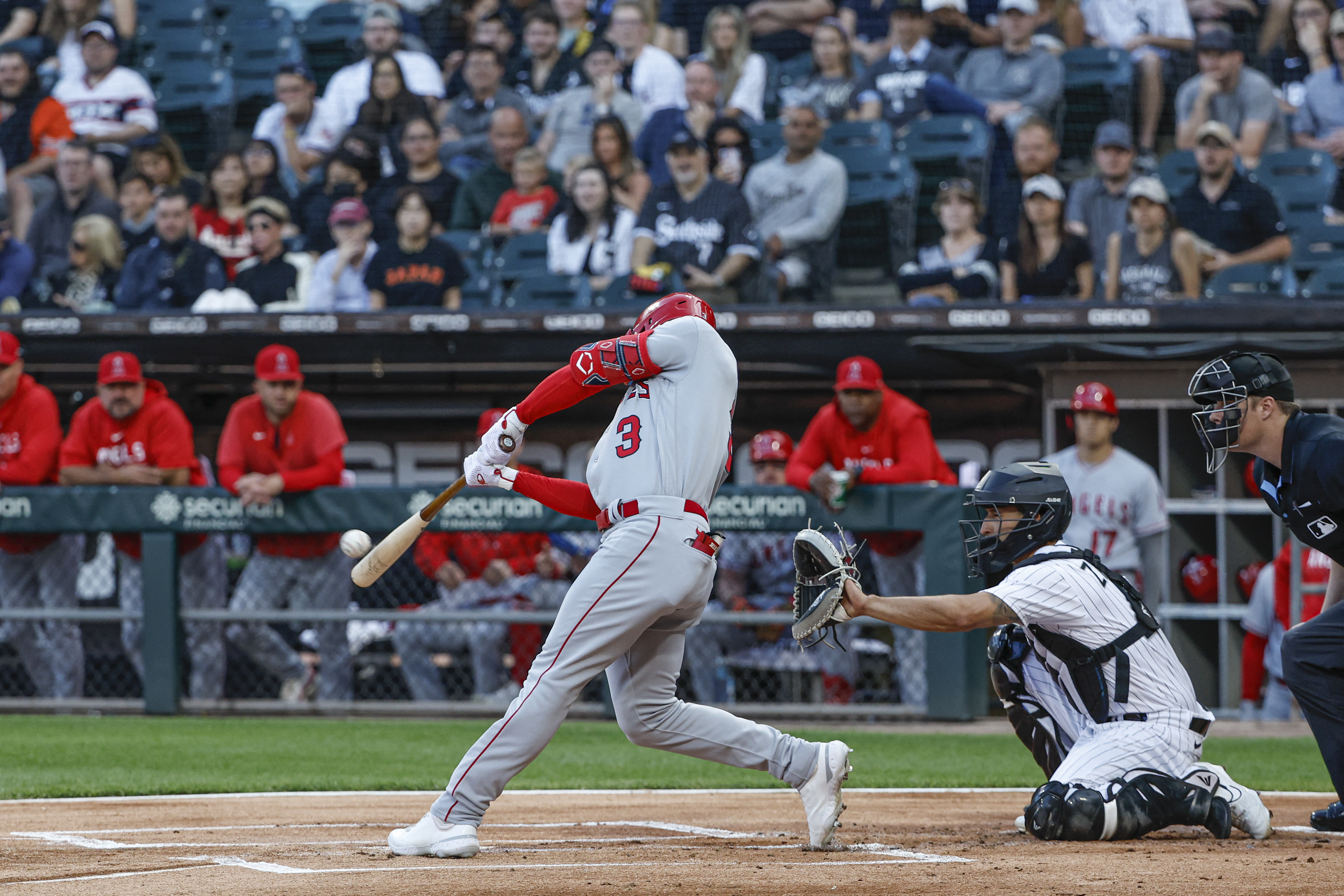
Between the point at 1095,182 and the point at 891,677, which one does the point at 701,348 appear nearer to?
the point at 891,677

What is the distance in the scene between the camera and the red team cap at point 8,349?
27.3ft

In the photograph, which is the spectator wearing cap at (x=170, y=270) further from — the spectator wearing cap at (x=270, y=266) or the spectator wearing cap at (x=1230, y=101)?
the spectator wearing cap at (x=1230, y=101)

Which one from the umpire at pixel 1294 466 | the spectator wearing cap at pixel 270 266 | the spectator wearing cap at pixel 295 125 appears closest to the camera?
the umpire at pixel 1294 466

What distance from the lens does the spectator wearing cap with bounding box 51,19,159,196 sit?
472 inches

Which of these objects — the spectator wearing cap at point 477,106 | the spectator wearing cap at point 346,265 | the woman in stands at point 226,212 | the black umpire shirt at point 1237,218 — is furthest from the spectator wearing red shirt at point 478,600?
the black umpire shirt at point 1237,218

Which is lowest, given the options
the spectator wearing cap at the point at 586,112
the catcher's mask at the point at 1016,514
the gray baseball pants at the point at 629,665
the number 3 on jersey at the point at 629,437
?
the gray baseball pants at the point at 629,665

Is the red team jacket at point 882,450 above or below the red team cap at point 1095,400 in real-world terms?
below

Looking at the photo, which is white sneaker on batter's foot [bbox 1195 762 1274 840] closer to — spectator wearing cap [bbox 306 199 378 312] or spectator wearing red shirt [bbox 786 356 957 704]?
spectator wearing red shirt [bbox 786 356 957 704]

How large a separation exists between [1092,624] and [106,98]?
1034cm

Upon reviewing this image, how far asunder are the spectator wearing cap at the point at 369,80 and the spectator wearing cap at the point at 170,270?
1508mm

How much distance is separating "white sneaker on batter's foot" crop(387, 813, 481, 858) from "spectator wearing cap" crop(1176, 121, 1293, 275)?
7069 mm

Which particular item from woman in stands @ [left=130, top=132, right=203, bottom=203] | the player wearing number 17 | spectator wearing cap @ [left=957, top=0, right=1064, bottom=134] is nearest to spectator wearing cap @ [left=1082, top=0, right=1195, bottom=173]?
spectator wearing cap @ [left=957, top=0, right=1064, bottom=134]

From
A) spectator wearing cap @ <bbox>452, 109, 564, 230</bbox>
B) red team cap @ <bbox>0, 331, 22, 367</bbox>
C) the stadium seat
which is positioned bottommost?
red team cap @ <bbox>0, 331, 22, 367</bbox>

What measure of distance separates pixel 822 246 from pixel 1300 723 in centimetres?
423
